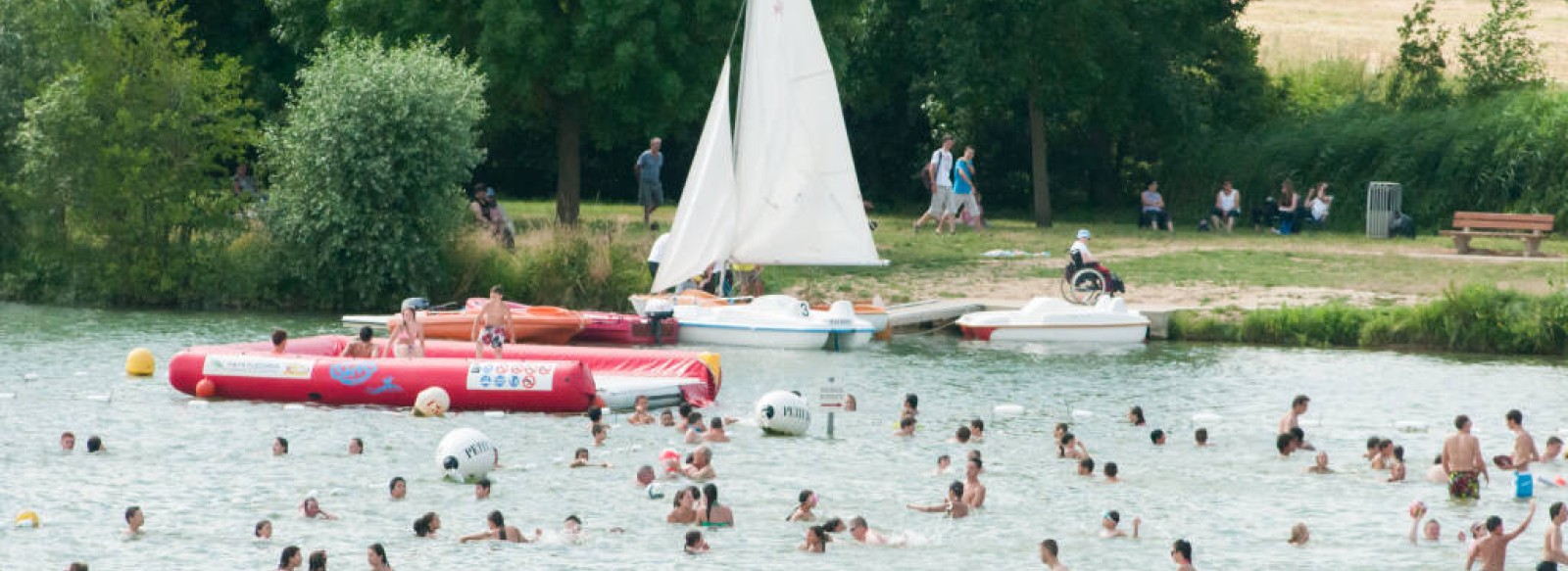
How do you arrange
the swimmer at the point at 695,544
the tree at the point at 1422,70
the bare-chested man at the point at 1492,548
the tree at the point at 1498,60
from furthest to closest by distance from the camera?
the tree at the point at 1422,70, the tree at the point at 1498,60, the swimmer at the point at 695,544, the bare-chested man at the point at 1492,548

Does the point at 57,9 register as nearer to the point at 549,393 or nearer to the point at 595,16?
the point at 595,16

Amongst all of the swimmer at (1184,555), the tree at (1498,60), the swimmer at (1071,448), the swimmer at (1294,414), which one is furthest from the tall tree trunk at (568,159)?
the swimmer at (1184,555)

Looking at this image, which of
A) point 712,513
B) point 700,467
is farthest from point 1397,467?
point 712,513

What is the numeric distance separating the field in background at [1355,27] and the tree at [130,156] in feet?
113

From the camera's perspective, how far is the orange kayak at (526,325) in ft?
131

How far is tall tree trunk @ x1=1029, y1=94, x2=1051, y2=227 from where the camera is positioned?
56.9 m

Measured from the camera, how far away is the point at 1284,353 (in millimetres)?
39469

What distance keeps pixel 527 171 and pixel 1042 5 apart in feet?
65.5

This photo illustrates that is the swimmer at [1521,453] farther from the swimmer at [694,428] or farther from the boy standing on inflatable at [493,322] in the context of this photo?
the boy standing on inflatable at [493,322]

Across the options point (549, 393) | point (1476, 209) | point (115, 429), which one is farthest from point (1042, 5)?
point (115, 429)

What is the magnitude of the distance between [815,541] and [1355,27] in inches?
2302

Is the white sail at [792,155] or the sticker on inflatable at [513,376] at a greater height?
the white sail at [792,155]

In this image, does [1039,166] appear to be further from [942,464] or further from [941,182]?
[942,464]

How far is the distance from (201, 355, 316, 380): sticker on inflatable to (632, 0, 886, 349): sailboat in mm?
9381
